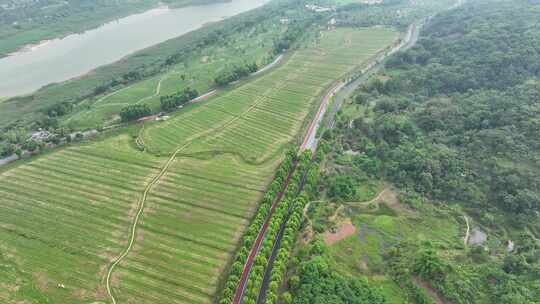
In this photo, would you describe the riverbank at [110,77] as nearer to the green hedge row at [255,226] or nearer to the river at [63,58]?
the river at [63,58]

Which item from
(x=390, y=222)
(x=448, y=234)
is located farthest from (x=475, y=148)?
(x=390, y=222)

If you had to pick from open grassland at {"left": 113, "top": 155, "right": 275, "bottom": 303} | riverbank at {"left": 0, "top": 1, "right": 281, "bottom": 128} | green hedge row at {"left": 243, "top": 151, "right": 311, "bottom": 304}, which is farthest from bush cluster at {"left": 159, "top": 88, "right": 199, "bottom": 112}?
green hedge row at {"left": 243, "top": 151, "right": 311, "bottom": 304}

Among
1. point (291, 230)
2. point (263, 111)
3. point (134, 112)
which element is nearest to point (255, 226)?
point (291, 230)

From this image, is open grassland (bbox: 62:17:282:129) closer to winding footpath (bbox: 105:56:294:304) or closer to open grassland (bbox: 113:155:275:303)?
winding footpath (bbox: 105:56:294:304)

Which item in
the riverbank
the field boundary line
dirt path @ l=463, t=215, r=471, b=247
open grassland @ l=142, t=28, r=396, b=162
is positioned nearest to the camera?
the field boundary line

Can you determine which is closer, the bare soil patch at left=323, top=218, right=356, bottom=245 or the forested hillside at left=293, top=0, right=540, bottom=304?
the forested hillside at left=293, top=0, right=540, bottom=304

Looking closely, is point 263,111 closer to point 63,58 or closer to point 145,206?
point 145,206

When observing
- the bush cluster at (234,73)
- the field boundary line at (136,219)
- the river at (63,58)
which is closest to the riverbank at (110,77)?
the river at (63,58)

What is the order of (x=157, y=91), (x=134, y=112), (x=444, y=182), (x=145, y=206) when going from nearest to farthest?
(x=145, y=206)
(x=444, y=182)
(x=134, y=112)
(x=157, y=91)
